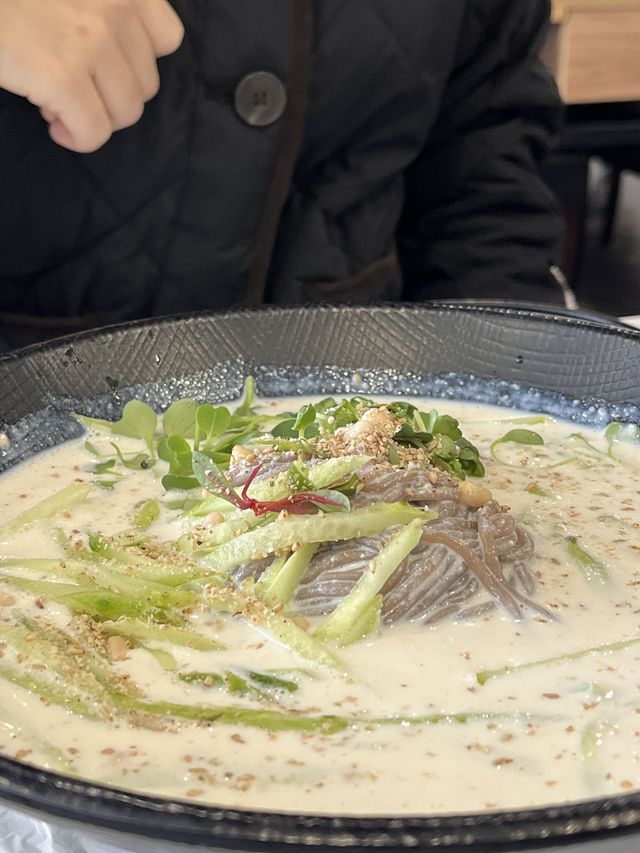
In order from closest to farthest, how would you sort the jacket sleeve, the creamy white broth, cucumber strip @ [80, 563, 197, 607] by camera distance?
the creamy white broth < cucumber strip @ [80, 563, 197, 607] < the jacket sleeve

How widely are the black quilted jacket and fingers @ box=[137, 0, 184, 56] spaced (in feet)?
0.44

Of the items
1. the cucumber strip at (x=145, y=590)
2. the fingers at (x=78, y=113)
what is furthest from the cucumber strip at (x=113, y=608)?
the fingers at (x=78, y=113)

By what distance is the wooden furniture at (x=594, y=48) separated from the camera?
4.63 meters

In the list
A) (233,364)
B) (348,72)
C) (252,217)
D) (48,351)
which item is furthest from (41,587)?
(348,72)

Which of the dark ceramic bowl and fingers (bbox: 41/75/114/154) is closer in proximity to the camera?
the dark ceramic bowl

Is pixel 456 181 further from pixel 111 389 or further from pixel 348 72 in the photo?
pixel 111 389

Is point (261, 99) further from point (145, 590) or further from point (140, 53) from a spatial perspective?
point (145, 590)

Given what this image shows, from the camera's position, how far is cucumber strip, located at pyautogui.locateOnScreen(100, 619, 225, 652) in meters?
0.90

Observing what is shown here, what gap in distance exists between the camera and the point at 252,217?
186cm

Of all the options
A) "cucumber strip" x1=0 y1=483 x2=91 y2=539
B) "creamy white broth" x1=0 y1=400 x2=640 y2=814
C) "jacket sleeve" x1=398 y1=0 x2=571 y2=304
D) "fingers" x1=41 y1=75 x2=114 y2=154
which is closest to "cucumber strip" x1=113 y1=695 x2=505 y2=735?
"creamy white broth" x1=0 y1=400 x2=640 y2=814

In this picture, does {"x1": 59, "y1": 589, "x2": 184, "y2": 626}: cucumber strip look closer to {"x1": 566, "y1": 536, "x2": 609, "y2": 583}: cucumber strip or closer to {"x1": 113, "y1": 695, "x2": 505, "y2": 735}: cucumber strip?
{"x1": 113, "y1": 695, "x2": 505, "y2": 735}: cucumber strip

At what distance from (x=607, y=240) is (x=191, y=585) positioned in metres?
5.51

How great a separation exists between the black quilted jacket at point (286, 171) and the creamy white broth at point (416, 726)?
85 centimetres

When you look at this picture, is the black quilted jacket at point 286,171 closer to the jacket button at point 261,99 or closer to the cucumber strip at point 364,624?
the jacket button at point 261,99
